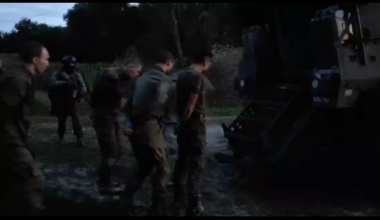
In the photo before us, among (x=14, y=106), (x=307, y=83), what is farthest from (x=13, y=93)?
(x=307, y=83)

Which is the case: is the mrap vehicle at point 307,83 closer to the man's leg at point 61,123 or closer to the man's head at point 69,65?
the man's head at point 69,65

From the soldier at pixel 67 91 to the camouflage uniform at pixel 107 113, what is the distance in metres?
2.78

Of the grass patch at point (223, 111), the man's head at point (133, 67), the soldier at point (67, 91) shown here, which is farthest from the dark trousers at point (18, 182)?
the grass patch at point (223, 111)

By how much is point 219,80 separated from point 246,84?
400 inches

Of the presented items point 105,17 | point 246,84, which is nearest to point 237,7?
point 246,84

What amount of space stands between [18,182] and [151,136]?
1.40m

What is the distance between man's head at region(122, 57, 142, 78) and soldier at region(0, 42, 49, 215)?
2.19 meters

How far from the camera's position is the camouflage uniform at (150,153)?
16.6 ft

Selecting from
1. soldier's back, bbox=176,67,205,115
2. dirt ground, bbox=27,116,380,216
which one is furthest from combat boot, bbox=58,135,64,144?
soldier's back, bbox=176,67,205,115

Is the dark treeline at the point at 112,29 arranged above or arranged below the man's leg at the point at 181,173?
above

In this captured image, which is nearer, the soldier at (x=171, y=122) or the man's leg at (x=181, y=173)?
the soldier at (x=171, y=122)

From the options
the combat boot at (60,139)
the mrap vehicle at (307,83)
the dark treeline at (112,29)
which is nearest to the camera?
the mrap vehicle at (307,83)

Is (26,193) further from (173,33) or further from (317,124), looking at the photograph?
(173,33)

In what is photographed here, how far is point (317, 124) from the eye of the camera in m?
6.61
